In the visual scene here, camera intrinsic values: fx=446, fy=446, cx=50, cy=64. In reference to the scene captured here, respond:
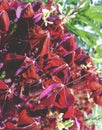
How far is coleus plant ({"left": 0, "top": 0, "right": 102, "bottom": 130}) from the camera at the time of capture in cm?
74

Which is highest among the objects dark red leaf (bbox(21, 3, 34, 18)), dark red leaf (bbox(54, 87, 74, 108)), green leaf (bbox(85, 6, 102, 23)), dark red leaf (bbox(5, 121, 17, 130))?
dark red leaf (bbox(21, 3, 34, 18))

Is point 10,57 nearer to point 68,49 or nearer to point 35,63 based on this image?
point 35,63

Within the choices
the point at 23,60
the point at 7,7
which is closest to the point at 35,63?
the point at 23,60

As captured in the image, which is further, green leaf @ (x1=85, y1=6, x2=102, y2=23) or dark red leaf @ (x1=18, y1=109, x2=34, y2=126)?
green leaf @ (x1=85, y1=6, x2=102, y2=23)

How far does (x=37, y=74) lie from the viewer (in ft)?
2.52

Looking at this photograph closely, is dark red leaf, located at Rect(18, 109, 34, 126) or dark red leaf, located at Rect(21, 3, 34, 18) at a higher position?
dark red leaf, located at Rect(21, 3, 34, 18)

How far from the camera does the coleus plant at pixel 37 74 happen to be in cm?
74

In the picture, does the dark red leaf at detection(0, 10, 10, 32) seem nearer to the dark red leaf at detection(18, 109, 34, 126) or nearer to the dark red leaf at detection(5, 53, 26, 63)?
the dark red leaf at detection(5, 53, 26, 63)

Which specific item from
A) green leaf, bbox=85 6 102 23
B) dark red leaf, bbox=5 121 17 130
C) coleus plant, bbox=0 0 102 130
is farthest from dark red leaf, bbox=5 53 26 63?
green leaf, bbox=85 6 102 23

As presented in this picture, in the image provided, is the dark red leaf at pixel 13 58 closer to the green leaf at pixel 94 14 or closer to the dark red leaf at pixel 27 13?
the dark red leaf at pixel 27 13

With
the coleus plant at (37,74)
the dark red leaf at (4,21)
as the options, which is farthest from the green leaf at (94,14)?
the dark red leaf at (4,21)

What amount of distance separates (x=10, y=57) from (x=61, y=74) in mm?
105

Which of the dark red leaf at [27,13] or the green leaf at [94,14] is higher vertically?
the dark red leaf at [27,13]

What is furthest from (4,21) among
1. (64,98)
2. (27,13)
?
(64,98)
